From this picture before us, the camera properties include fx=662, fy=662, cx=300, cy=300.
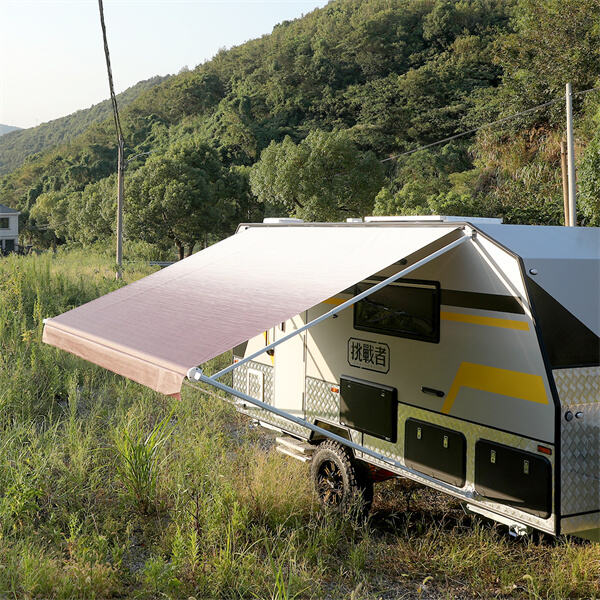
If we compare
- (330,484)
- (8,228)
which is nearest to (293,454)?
(330,484)

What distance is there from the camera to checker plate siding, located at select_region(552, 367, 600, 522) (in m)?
4.27

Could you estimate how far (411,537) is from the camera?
5.21 metres

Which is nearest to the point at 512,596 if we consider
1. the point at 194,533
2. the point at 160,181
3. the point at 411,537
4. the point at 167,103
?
the point at 411,537

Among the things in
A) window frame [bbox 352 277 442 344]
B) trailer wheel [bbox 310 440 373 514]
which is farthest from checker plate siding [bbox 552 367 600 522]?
trailer wheel [bbox 310 440 373 514]

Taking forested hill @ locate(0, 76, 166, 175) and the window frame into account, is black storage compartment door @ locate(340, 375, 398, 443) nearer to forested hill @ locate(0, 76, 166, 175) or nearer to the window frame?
the window frame

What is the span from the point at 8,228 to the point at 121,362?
5887 cm

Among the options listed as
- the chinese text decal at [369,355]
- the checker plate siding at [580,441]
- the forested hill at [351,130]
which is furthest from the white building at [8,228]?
the checker plate siding at [580,441]

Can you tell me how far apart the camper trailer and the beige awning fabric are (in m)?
0.02

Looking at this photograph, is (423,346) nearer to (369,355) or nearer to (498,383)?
(369,355)

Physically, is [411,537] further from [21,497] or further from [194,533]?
[21,497]

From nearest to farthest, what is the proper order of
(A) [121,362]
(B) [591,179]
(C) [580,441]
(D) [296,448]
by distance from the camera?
(C) [580,441] < (A) [121,362] < (D) [296,448] < (B) [591,179]

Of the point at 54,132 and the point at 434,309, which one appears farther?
the point at 54,132

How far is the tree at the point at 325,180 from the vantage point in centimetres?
3566

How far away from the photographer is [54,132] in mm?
93625
